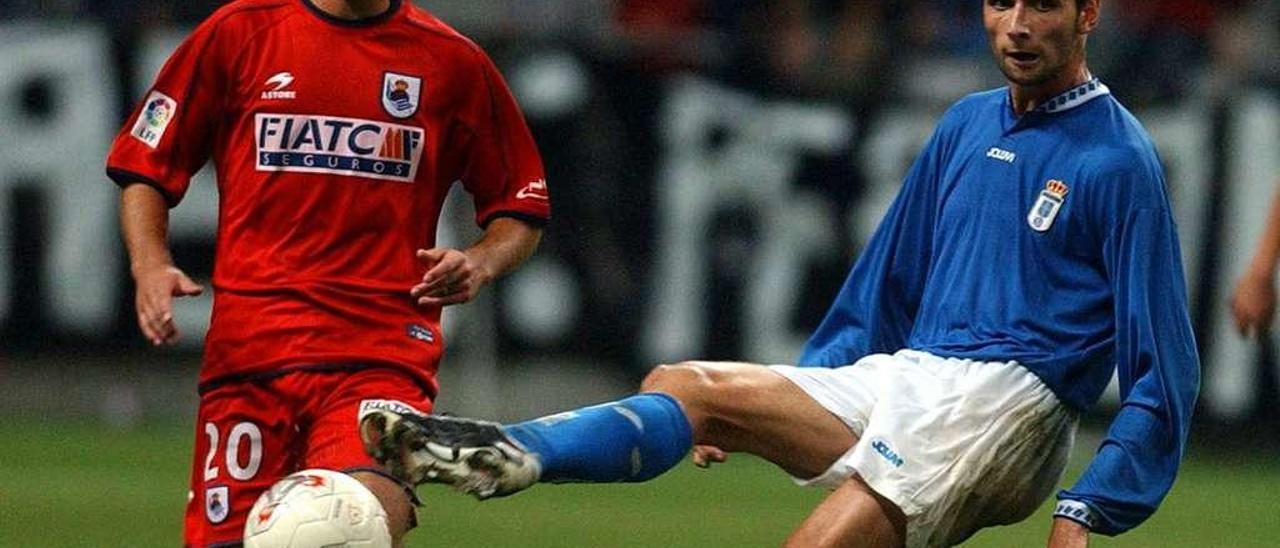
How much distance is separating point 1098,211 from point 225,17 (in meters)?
2.32

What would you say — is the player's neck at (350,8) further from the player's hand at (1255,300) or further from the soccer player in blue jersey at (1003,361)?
the player's hand at (1255,300)

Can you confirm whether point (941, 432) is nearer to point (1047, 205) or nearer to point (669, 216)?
point (1047, 205)

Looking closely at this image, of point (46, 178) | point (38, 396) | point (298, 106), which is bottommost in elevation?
point (38, 396)

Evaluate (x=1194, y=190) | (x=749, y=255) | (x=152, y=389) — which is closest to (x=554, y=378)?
(x=749, y=255)

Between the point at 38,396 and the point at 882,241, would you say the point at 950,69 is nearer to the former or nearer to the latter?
the point at 38,396

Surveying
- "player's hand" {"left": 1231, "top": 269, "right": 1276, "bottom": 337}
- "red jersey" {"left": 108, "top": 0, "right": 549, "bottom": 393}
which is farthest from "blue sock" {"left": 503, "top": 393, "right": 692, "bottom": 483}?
"player's hand" {"left": 1231, "top": 269, "right": 1276, "bottom": 337}

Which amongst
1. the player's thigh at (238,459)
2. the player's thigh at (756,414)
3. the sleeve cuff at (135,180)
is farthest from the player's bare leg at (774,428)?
the sleeve cuff at (135,180)

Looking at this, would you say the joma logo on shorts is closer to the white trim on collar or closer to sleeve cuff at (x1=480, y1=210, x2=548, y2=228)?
the white trim on collar

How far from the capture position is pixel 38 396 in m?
13.0

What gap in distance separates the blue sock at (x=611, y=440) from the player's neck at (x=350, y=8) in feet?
4.40

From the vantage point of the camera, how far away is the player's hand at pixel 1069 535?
20.2 ft

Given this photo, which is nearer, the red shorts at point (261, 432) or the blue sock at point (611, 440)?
the blue sock at point (611, 440)

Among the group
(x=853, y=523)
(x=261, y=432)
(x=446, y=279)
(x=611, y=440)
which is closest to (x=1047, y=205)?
(x=853, y=523)

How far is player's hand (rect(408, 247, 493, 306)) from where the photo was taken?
634 cm
